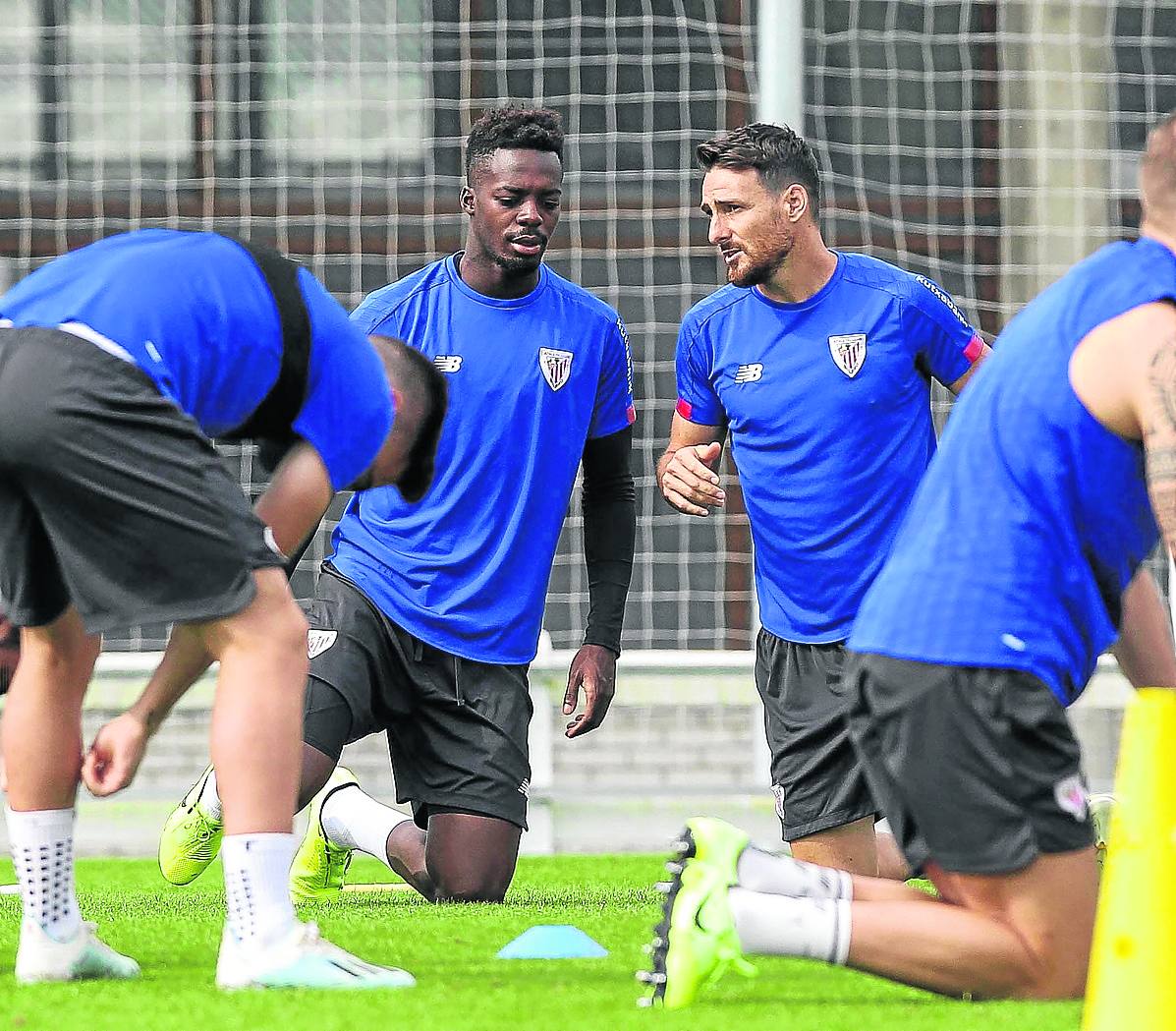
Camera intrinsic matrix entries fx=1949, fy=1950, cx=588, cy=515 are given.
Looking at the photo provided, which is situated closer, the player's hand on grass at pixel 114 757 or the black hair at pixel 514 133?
the player's hand on grass at pixel 114 757

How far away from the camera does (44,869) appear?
137 inches

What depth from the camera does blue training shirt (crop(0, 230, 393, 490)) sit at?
3213 millimetres

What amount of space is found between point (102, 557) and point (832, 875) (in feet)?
4.29

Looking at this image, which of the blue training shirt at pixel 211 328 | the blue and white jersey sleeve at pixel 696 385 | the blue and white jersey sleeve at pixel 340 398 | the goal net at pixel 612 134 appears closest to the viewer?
the blue training shirt at pixel 211 328

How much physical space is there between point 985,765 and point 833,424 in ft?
6.64

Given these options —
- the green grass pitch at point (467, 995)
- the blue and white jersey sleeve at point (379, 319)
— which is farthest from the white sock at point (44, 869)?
the blue and white jersey sleeve at point (379, 319)

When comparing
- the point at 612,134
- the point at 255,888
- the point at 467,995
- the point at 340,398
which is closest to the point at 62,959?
the point at 255,888

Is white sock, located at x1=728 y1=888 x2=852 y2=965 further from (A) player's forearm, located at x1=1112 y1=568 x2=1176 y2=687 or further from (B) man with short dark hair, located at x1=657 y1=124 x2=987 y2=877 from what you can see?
→ (B) man with short dark hair, located at x1=657 y1=124 x2=987 y2=877

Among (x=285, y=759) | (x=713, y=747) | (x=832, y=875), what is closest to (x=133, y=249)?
(x=285, y=759)

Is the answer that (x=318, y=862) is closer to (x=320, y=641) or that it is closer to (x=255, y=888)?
(x=320, y=641)

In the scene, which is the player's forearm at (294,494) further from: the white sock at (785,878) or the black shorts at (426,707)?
the black shorts at (426,707)

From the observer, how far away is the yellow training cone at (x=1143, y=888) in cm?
255

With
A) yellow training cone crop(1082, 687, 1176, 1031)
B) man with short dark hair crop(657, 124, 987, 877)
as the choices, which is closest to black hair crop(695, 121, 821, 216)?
man with short dark hair crop(657, 124, 987, 877)

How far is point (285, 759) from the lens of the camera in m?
3.24
